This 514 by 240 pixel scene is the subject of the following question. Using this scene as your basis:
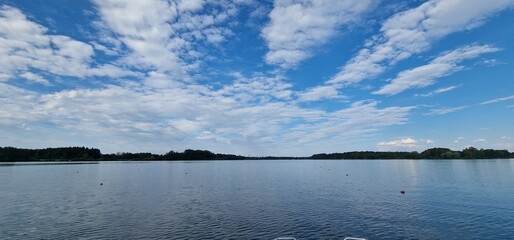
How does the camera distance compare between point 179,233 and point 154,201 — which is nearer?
point 179,233

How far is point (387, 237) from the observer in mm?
27969

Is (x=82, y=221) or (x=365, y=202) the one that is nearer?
(x=82, y=221)

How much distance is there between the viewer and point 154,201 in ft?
161

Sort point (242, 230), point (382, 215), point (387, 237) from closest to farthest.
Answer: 1. point (387, 237)
2. point (242, 230)
3. point (382, 215)

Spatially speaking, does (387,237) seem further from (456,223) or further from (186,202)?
(186,202)

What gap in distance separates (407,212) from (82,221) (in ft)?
124

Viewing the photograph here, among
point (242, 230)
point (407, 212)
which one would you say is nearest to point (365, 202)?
point (407, 212)

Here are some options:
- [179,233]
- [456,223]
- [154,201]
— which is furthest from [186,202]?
[456,223]

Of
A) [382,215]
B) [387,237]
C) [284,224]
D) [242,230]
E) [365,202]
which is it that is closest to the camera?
[387,237]

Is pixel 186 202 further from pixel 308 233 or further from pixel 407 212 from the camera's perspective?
pixel 407 212

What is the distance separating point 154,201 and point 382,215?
32.8 metres

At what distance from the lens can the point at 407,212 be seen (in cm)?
3956

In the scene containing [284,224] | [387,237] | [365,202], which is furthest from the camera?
[365,202]

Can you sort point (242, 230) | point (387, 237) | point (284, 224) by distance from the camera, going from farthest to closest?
point (284, 224), point (242, 230), point (387, 237)
